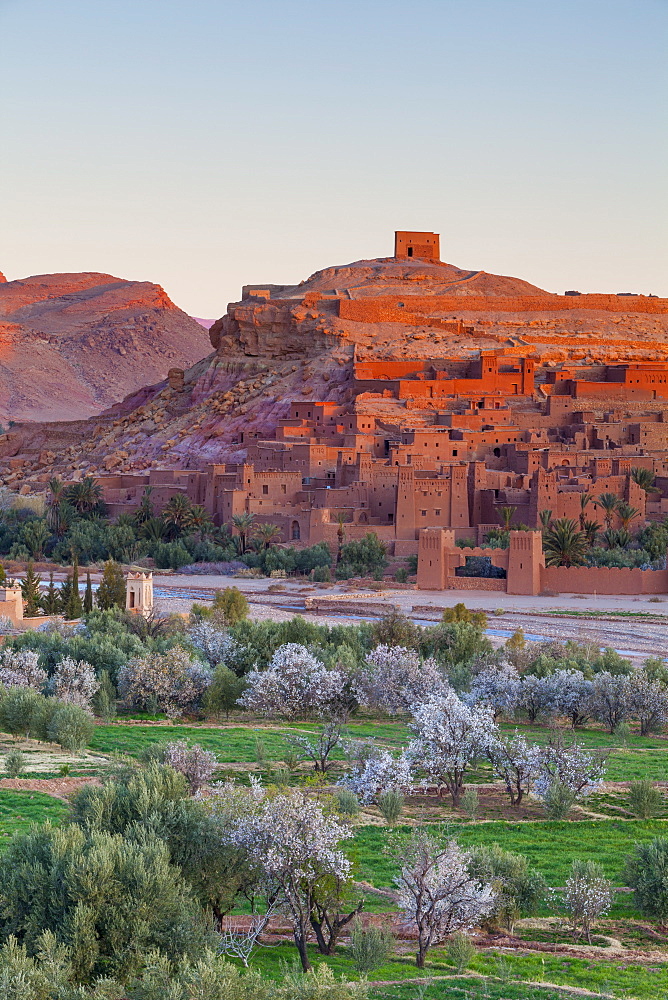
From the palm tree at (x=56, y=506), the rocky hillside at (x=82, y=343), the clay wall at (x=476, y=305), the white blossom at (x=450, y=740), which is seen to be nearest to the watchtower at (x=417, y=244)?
the clay wall at (x=476, y=305)

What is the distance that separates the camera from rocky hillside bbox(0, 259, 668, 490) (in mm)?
54844

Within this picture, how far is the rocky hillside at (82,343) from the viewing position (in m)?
117

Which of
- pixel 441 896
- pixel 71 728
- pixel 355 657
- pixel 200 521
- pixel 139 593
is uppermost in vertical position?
pixel 200 521

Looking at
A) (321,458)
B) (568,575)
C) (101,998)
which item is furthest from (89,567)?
(101,998)

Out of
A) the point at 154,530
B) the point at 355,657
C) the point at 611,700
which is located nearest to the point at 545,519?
the point at 154,530

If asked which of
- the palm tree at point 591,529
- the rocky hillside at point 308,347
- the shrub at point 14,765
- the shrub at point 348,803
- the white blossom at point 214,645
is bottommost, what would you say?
the shrub at point 14,765

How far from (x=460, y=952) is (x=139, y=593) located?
2230cm

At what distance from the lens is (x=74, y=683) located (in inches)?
937

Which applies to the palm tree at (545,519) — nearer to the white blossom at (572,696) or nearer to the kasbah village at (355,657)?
the kasbah village at (355,657)

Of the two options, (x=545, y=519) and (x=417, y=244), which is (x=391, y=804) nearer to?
(x=545, y=519)

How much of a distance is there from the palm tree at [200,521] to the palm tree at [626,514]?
12.0 meters

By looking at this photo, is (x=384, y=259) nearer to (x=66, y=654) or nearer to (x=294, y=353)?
(x=294, y=353)

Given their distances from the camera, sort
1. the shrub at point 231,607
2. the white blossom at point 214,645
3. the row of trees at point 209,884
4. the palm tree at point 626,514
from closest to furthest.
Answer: the row of trees at point 209,884, the white blossom at point 214,645, the shrub at point 231,607, the palm tree at point 626,514

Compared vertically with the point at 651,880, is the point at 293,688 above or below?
above
